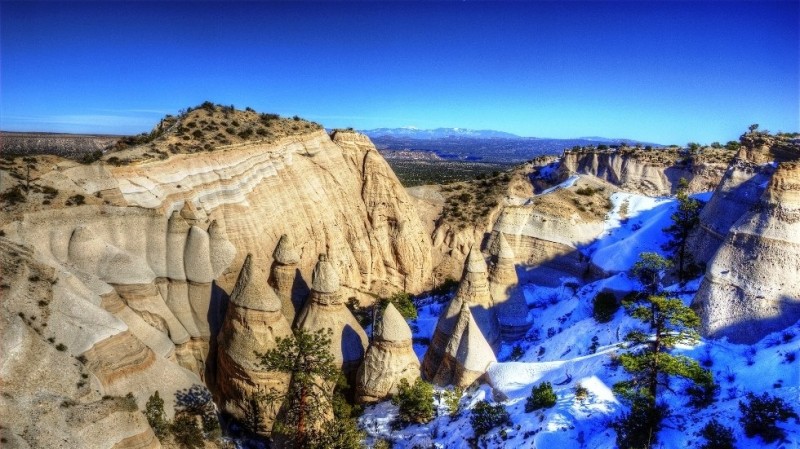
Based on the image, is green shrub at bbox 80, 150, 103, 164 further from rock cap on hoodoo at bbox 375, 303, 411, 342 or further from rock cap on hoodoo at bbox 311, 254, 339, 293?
rock cap on hoodoo at bbox 375, 303, 411, 342

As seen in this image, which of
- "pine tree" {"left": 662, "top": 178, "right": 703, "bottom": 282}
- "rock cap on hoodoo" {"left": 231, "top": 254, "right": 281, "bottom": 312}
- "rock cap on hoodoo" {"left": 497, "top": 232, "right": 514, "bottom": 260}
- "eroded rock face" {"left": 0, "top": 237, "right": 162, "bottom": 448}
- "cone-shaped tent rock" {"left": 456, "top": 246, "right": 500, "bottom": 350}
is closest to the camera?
"eroded rock face" {"left": 0, "top": 237, "right": 162, "bottom": 448}

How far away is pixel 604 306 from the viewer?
2423 cm

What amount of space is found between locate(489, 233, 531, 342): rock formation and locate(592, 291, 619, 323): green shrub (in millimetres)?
3780

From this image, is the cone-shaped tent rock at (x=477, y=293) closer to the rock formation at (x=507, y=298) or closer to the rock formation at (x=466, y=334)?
the rock formation at (x=466, y=334)

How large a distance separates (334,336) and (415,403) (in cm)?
492

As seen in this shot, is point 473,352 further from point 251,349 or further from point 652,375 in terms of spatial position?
point 251,349

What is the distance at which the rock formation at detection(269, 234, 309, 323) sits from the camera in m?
23.1

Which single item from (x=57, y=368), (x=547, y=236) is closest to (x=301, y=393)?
(x=57, y=368)

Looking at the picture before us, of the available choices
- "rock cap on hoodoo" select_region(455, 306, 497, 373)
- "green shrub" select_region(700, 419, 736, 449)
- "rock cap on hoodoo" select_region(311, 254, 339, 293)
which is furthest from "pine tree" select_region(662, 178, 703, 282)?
"rock cap on hoodoo" select_region(311, 254, 339, 293)

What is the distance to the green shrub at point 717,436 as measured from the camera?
40.0 feet

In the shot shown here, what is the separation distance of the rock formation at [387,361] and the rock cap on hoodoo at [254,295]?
14.6ft

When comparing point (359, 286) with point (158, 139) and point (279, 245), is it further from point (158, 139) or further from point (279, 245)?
point (158, 139)

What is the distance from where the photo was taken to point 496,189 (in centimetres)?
4066

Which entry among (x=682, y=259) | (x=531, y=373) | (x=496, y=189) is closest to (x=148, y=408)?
(x=531, y=373)
